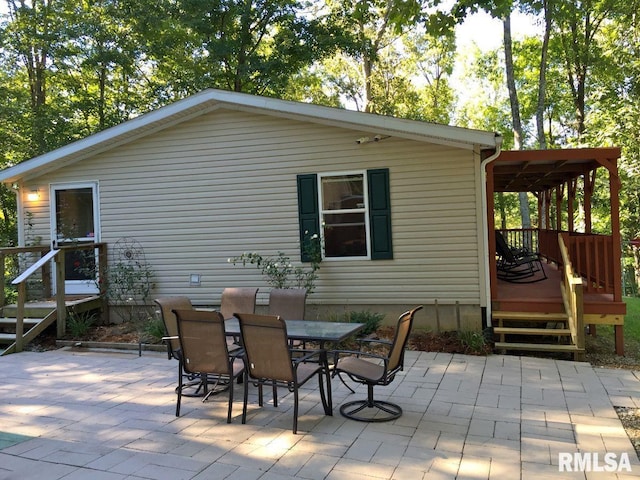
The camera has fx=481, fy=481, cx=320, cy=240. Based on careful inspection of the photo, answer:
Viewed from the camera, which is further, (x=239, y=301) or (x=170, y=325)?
(x=239, y=301)

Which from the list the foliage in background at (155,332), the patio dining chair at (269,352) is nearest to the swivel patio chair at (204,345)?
the patio dining chair at (269,352)

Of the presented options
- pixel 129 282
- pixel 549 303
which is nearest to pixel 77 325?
pixel 129 282

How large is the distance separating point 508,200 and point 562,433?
2196 cm

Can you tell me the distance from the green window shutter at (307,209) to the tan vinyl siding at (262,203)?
0.12 meters

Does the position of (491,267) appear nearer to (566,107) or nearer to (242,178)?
(242,178)

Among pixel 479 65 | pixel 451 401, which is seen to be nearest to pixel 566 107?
pixel 479 65

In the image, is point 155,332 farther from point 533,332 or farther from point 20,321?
point 533,332

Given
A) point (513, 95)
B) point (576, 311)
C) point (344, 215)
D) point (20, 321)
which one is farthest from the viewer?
point (513, 95)

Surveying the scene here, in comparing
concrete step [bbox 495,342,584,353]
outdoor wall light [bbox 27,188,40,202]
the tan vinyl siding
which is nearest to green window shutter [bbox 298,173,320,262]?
the tan vinyl siding

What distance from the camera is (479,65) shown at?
1897cm

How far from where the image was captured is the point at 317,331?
4148 mm

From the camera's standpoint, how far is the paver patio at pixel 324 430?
9.64 feet

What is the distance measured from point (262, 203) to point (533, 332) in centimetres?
427

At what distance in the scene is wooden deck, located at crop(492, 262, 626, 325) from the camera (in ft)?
20.0
